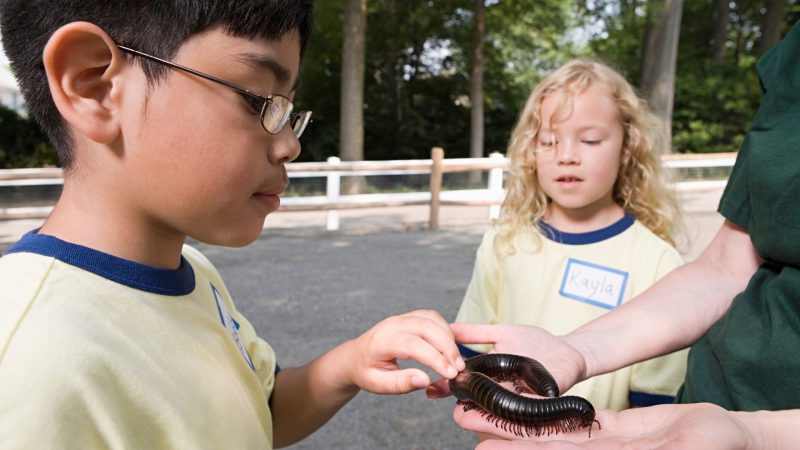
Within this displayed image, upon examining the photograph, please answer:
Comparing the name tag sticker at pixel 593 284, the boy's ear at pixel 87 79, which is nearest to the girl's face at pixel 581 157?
the name tag sticker at pixel 593 284

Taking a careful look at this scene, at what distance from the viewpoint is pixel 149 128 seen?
48.5 inches

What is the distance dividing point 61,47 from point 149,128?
0.19 meters

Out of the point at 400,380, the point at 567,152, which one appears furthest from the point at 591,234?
the point at 400,380

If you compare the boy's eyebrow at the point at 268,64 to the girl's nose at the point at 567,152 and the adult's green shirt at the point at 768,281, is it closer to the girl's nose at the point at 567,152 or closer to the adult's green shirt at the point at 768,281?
the adult's green shirt at the point at 768,281

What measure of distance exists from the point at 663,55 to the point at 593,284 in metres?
14.7

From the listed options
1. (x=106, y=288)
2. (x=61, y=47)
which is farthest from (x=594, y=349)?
(x=61, y=47)

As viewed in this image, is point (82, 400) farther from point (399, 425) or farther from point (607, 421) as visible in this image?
point (399, 425)

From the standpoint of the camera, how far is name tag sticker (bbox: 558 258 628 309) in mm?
2566

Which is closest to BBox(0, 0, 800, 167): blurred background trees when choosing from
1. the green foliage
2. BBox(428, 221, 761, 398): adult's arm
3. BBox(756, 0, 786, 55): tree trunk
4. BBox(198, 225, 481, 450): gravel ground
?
BBox(756, 0, 786, 55): tree trunk

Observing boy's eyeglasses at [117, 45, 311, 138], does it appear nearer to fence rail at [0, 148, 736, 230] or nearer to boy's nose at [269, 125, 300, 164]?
boy's nose at [269, 125, 300, 164]

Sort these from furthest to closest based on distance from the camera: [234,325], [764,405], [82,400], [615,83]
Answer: [615,83] → [234,325] → [764,405] → [82,400]

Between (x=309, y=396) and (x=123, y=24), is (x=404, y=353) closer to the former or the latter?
(x=309, y=396)

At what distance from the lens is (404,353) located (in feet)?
5.20

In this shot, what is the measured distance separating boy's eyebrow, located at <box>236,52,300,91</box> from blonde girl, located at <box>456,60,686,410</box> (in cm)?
158
